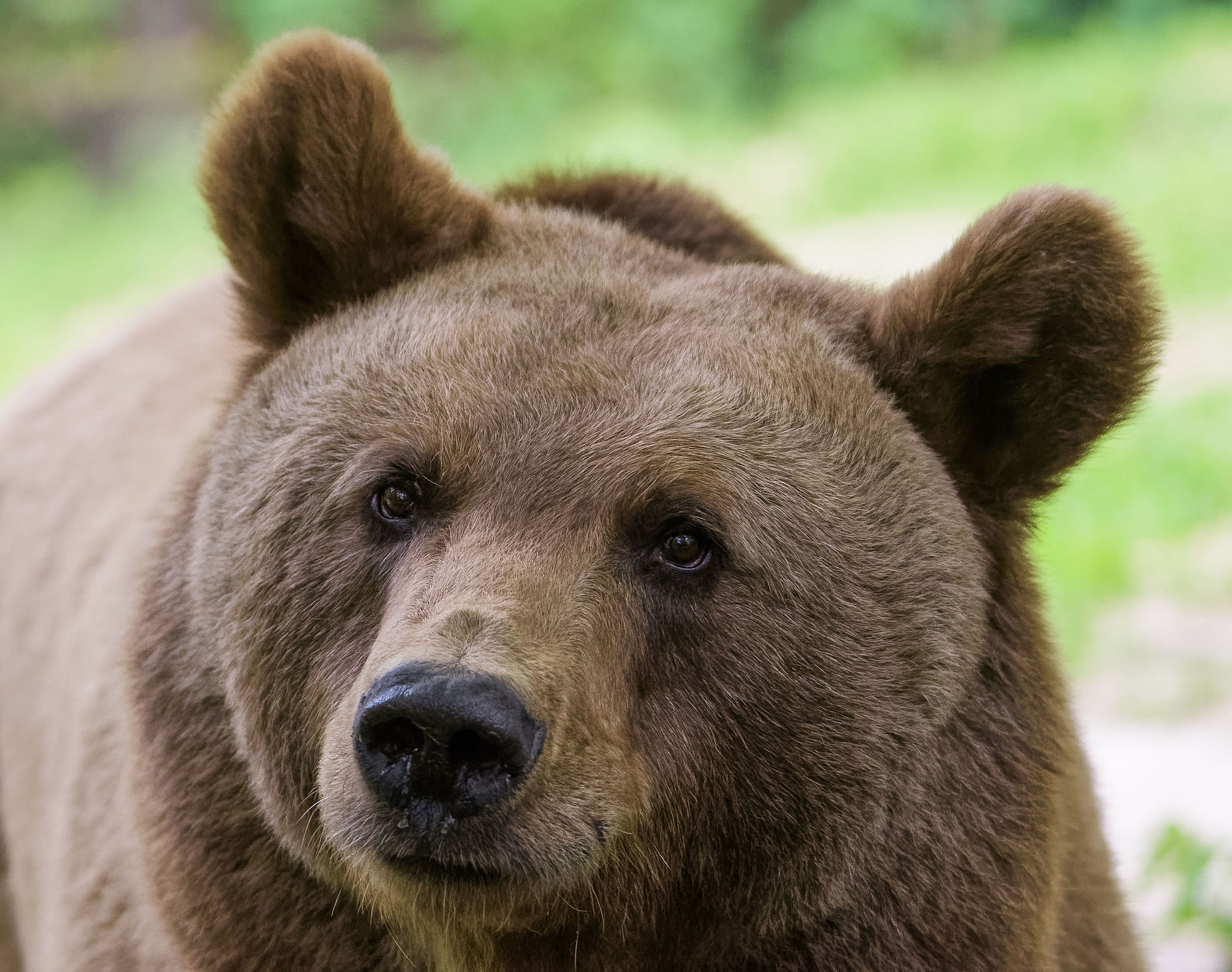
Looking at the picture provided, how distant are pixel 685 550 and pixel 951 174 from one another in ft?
33.6

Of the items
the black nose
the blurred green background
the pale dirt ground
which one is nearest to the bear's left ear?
the black nose

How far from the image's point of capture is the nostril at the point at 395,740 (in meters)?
2.29

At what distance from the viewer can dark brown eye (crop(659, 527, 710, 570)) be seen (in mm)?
2611

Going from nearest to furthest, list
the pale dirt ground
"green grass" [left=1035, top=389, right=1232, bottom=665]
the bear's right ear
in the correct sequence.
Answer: the bear's right ear
the pale dirt ground
"green grass" [left=1035, top=389, right=1232, bottom=665]

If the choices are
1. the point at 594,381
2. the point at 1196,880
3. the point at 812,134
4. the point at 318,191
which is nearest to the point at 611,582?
the point at 594,381

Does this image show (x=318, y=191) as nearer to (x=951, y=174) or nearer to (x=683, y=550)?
(x=683, y=550)

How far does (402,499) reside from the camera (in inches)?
106

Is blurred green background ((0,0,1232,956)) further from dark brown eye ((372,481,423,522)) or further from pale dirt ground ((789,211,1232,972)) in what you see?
dark brown eye ((372,481,423,522))

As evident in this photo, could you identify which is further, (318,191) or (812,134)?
(812,134)

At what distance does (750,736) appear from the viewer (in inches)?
102

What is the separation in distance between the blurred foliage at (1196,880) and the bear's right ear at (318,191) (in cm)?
323

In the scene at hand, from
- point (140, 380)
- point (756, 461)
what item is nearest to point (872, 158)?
point (140, 380)

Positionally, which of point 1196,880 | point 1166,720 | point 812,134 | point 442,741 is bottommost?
point 1196,880

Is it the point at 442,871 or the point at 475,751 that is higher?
the point at 475,751
